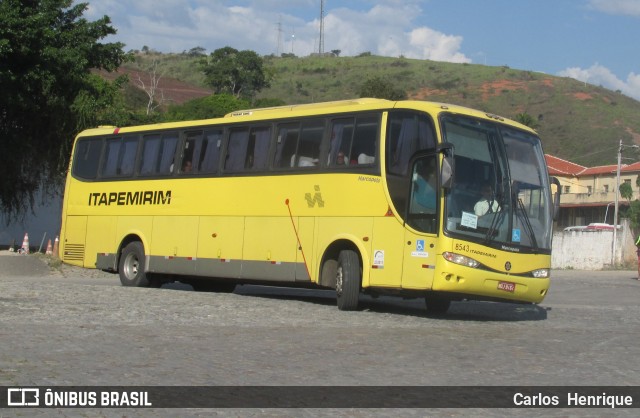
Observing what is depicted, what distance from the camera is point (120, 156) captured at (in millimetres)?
23203

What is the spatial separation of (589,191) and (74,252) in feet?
246

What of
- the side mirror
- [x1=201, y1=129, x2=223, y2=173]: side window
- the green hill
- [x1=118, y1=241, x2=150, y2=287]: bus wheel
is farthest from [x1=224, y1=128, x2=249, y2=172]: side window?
the green hill

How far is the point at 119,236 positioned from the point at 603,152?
96815 millimetres

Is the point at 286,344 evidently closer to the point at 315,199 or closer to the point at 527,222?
the point at 527,222

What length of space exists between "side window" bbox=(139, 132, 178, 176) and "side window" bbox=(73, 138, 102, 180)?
1.76 meters

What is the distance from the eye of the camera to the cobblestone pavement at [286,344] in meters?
9.55

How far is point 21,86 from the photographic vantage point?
3572cm

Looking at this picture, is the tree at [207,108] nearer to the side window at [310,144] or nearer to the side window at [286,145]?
the side window at [286,145]

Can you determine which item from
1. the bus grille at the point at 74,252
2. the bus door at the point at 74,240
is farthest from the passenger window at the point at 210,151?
the bus grille at the point at 74,252

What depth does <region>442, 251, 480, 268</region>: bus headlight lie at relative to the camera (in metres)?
15.7

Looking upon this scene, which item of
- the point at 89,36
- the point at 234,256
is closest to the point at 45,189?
the point at 89,36

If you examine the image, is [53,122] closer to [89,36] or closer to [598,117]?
[89,36]

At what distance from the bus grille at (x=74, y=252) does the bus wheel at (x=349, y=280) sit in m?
8.51

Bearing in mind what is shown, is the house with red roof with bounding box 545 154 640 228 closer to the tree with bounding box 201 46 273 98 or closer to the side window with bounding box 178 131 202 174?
the tree with bounding box 201 46 273 98
